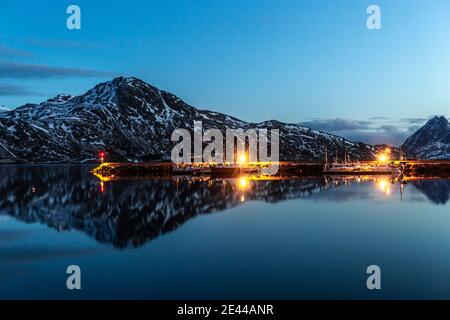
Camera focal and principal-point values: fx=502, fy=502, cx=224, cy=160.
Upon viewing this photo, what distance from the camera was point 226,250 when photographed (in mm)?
36312

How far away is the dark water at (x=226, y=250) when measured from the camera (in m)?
25.1

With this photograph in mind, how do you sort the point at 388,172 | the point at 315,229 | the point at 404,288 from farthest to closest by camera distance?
the point at 388,172 → the point at 315,229 → the point at 404,288

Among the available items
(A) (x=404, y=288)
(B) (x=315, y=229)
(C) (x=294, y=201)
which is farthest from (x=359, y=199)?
(A) (x=404, y=288)

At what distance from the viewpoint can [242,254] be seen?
3434cm

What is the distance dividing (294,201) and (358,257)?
4486cm

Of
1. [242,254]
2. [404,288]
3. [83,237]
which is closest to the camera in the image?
[404,288]

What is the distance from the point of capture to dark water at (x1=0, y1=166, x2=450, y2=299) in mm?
25109
